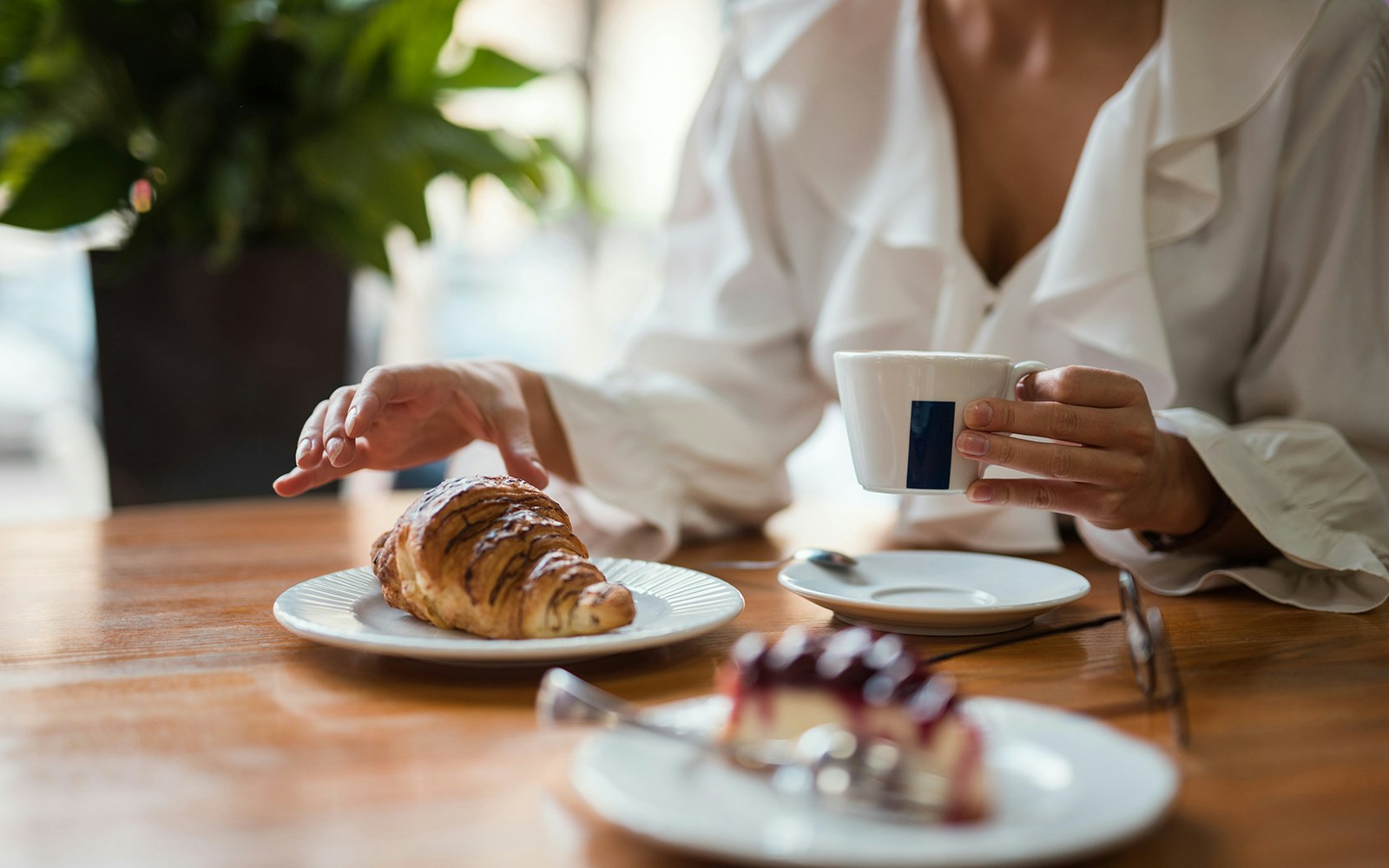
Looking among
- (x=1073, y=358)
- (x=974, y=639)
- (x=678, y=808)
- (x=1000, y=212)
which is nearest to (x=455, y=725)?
(x=678, y=808)

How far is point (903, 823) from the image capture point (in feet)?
1.28

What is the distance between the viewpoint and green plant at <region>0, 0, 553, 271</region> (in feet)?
5.56

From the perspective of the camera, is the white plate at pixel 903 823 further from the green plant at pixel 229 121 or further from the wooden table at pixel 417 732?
the green plant at pixel 229 121

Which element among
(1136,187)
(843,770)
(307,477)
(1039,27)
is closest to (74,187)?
(307,477)

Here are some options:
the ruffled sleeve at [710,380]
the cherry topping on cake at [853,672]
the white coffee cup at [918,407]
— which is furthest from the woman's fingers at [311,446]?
the cherry topping on cake at [853,672]

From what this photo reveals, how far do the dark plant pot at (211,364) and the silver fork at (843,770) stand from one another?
1.49 meters

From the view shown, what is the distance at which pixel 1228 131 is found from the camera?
1138mm

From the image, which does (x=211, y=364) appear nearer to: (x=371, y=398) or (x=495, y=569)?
(x=371, y=398)

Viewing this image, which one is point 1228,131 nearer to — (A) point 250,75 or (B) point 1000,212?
(B) point 1000,212

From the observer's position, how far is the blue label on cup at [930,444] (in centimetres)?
77

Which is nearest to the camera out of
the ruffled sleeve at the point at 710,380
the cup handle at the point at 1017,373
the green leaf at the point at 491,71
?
the cup handle at the point at 1017,373

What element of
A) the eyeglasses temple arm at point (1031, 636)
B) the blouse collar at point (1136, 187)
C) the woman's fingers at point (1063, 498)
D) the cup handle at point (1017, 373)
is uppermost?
the blouse collar at point (1136, 187)

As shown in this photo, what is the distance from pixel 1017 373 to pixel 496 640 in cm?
40

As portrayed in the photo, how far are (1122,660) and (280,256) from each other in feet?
4.79
